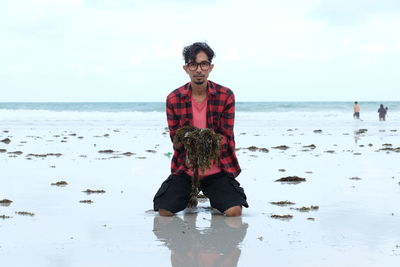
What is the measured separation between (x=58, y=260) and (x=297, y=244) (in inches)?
86.9

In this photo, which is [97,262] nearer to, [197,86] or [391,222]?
[197,86]

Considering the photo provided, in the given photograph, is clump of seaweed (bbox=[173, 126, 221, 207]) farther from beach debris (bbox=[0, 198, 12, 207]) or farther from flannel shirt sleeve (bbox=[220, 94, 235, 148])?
beach debris (bbox=[0, 198, 12, 207])

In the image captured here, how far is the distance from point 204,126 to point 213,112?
22 centimetres

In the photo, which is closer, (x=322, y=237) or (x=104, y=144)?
(x=322, y=237)

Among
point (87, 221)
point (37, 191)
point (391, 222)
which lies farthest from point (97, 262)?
point (37, 191)

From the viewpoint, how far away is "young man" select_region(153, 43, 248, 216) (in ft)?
22.3

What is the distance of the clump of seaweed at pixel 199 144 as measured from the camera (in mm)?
6559

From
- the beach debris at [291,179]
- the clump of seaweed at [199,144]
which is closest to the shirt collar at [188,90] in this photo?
the clump of seaweed at [199,144]

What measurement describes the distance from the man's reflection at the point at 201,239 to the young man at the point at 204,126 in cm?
22

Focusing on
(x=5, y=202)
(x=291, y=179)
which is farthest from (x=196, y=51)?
(x=291, y=179)

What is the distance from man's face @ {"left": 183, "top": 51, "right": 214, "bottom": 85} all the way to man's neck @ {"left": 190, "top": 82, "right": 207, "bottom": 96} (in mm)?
74

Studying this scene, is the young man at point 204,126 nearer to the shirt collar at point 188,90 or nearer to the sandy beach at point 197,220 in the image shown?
the shirt collar at point 188,90

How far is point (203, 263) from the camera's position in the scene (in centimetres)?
483

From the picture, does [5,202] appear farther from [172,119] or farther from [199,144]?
[199,144]
